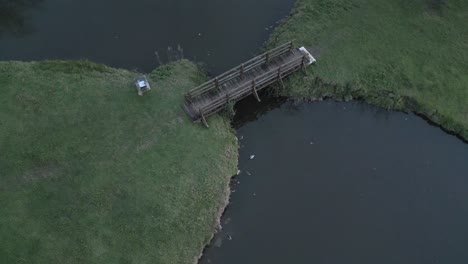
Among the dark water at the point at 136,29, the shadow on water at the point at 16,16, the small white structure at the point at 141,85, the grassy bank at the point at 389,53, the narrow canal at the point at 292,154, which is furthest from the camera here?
the shadow on water at the point at 16,16

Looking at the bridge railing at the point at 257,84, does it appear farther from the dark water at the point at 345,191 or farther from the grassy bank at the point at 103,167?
the dark water at the point at 345,191

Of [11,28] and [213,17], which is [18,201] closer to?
[11,28]

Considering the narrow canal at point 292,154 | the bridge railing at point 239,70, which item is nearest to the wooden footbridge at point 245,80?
the bridge railing at point 239,70

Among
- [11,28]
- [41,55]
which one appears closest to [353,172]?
[41,55]

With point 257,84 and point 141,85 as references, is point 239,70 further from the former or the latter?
point 141,85

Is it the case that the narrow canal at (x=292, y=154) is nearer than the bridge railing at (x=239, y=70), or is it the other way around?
the narrow canal at (x=292, y=154)
